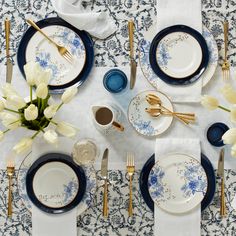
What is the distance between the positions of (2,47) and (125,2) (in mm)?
412

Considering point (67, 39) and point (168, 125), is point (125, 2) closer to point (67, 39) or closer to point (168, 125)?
point (67, 39)

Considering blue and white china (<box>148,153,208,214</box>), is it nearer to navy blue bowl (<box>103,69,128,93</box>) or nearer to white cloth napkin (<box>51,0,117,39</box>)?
navy blue bowl (<box>103,69,128,93</box>)

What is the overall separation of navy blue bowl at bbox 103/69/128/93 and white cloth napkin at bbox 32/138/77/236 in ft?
0.70

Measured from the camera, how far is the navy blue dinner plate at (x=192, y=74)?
1.49 meters

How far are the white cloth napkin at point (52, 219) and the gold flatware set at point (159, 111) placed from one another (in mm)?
273

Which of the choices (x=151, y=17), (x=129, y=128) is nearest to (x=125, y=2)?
(x=151, y=17)

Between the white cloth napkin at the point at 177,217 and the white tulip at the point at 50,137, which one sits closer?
the white tulip at the point at 50,137

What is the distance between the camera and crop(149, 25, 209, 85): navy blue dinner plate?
4.88ft

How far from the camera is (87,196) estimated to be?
1521 millimetres

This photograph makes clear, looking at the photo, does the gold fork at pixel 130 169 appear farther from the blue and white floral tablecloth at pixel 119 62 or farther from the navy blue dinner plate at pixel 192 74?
the navy blue dinner plate at pixel 192 74

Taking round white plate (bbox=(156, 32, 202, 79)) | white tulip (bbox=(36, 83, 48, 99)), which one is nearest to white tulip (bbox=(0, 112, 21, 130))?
white tulip (bbox=(36, 83, 48, 99))

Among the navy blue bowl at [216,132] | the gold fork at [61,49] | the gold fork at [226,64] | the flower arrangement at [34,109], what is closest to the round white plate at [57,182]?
the flower arrangement at [34,109]

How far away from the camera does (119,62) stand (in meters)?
1.52

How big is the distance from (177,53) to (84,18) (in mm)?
305
